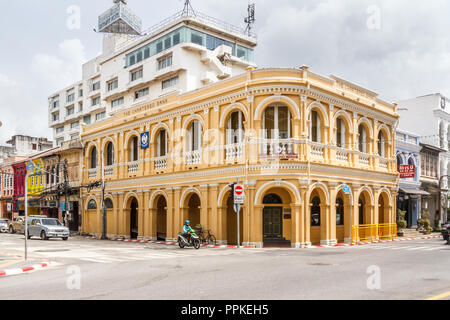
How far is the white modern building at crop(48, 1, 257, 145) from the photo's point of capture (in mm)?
45562

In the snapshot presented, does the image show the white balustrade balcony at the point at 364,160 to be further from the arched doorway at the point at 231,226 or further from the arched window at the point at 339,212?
the arched doorway at the point at 231,226

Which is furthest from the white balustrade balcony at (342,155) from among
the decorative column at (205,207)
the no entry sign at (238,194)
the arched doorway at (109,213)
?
the arched doorway at (109,213)

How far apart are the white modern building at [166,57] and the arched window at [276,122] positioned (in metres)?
18.9

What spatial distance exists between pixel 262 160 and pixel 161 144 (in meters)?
9.97

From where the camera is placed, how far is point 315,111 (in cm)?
2605

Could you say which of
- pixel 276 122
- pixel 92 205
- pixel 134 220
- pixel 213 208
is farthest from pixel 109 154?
pixel 276 122

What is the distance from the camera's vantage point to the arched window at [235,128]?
1011 inches

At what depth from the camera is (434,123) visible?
46.8 meters

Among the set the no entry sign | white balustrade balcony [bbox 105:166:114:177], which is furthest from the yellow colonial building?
the no entry sign

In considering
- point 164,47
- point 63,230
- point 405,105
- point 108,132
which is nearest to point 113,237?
point 63,230

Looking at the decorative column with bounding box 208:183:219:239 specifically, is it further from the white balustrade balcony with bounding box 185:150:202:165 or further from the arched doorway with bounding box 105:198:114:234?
the arched doorway with bounding box 105:198:114:234

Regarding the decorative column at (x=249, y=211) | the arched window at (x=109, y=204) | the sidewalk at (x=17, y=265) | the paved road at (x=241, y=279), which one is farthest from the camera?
the arched window at (x=109, y=204)

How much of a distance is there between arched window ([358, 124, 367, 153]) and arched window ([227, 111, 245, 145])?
27.7 feet
